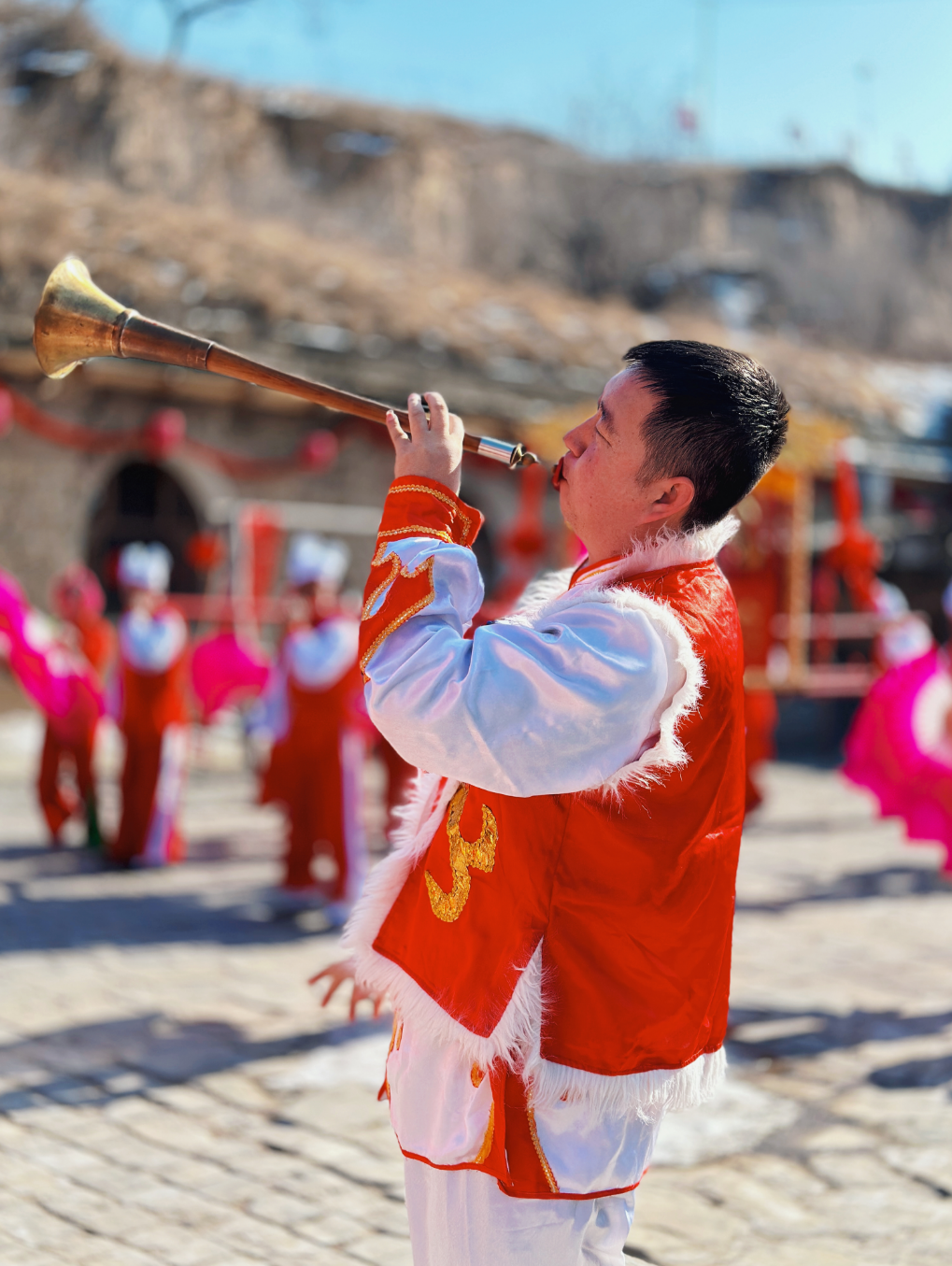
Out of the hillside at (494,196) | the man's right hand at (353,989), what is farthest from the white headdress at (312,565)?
the hillside at (494,196)

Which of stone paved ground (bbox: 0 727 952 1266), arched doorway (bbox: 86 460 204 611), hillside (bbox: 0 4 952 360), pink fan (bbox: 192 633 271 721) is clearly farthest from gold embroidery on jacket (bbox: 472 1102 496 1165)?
hillside (bbox: 0 4 952 360)

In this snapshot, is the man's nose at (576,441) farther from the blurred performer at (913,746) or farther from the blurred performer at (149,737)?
the blurred performer at (149,737)

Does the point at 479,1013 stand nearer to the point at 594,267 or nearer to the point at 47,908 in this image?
the point at 47,908

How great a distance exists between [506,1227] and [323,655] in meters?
4.78

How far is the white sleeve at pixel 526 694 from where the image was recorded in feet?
5.01

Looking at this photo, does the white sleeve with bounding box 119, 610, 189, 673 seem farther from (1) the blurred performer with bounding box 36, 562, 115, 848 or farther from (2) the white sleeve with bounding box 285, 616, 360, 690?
(2) the white sleeve with bounding box 285, 616, 360, 690

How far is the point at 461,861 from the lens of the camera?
175 centimetres

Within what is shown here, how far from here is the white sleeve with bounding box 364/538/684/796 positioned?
1526 millimetres

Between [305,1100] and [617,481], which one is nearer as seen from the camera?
[617,481]

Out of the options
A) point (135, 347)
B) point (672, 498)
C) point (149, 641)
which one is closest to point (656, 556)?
point (672, 498)

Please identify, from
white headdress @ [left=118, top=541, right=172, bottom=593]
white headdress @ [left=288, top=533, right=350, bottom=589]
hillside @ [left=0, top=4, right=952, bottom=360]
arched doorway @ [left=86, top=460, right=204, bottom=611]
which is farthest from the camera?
hillside @ [left=0, top=4, right=952, bottom=360]

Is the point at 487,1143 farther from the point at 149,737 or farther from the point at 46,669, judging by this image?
the point at 46,669

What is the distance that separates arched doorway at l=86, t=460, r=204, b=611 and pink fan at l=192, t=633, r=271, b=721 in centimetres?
303

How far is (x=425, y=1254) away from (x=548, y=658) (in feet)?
2.83
